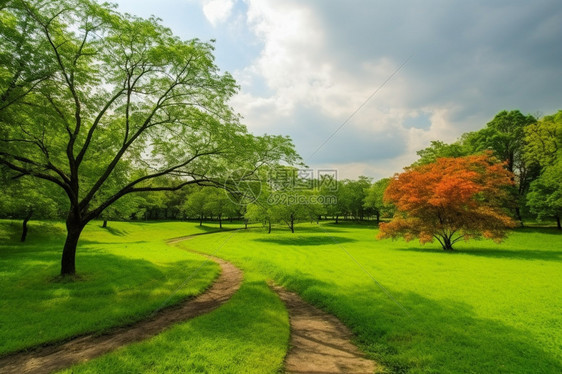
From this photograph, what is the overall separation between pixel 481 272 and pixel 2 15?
26081 mm

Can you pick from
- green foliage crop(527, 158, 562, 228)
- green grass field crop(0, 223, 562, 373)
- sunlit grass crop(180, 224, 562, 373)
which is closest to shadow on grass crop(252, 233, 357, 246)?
sunlit grass crop(180, 224, 562, 373)

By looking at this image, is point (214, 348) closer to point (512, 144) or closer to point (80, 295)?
point (80, 295)

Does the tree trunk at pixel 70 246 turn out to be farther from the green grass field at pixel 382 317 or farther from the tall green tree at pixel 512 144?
the tall green tree at pixel 512 144

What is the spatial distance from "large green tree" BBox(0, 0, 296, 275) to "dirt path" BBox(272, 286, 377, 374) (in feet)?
25.9

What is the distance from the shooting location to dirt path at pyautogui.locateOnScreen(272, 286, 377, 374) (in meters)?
5.92

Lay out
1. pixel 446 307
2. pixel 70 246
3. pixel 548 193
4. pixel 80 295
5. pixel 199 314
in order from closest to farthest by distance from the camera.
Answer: pixel 199 314, pixel 446 307, pixel 80 295, pixel 70 246, pixel 548 193

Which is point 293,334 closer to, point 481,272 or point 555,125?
point 481,272

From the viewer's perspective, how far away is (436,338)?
703 centimetres

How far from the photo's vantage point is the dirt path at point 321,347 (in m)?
5.92

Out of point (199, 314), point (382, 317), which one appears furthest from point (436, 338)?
point (199, 314)

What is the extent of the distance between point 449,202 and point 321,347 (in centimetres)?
2110

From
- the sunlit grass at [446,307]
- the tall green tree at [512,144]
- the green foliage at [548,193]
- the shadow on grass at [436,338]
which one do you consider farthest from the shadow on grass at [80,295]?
the tall green tree at [512,144]

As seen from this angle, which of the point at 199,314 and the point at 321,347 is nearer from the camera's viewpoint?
the point at 321,347

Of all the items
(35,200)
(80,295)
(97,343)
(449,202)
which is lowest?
(97,343)
